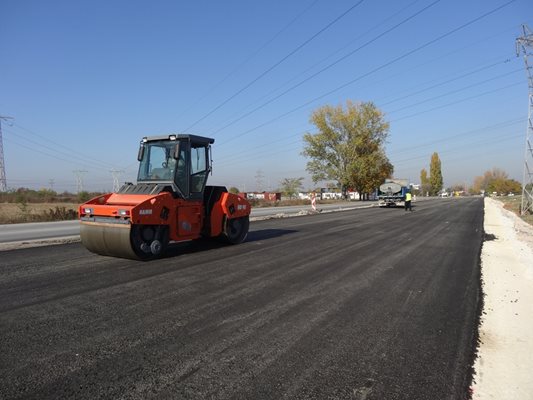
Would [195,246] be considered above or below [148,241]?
below

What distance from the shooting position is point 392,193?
108 feet

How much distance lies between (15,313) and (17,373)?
5.90ft

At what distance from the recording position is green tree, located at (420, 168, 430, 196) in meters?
106

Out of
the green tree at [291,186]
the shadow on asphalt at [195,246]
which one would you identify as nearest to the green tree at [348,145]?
the green tree at [291,186]

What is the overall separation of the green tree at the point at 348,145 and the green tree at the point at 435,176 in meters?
63.9

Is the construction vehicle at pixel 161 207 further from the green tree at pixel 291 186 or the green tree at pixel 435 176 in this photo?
the green tree at pixel 435 176

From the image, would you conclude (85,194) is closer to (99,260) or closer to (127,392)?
(99,260)

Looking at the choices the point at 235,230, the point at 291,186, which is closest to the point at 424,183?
the point at 291,186

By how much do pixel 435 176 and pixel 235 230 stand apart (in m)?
111

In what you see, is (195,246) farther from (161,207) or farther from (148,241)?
(161,207)

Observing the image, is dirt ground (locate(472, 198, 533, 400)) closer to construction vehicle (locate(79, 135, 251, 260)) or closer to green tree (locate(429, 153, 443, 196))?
construction vehicle (locate(79, 135, 251, 260))

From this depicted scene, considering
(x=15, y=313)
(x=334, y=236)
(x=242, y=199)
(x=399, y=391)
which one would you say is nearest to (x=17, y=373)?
(x=15, y=313)

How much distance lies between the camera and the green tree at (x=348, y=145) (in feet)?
163

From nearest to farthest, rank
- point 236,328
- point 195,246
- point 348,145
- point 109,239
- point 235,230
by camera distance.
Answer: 1. point 236,328
2. point 109,239
3. point 195,246
4. point 235,230
5. point 348,145
